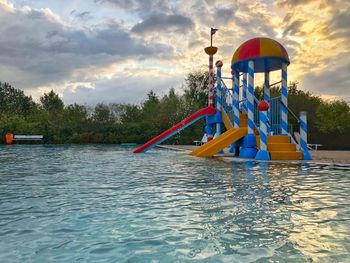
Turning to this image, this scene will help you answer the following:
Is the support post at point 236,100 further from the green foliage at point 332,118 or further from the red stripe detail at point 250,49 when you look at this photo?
the green foliage at point 332,118

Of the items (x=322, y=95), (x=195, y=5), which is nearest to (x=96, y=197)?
(x=195, y=5)

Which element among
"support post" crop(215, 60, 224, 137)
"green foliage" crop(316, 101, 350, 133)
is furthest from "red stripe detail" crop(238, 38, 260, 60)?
"green foliage" crop(316, 101, 350, 133)

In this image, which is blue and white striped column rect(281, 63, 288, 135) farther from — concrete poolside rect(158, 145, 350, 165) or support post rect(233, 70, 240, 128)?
support post rect(233, 70, 240, 128)

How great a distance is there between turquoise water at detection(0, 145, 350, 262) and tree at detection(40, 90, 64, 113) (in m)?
49.7

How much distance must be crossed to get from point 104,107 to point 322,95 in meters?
25.5

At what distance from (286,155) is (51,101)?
159 feet

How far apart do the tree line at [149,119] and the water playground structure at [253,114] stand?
11.5 meters

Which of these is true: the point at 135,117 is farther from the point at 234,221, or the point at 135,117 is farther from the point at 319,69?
the point at 234,221

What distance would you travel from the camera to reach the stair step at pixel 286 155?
464 inches

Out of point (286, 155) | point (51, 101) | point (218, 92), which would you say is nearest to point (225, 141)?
point (286, 155)

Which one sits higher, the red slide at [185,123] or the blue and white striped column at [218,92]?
the blue and white striped column at [218,92]

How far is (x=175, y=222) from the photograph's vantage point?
3627 mm

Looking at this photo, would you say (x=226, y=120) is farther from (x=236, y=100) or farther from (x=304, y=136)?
(x=304, y=136)

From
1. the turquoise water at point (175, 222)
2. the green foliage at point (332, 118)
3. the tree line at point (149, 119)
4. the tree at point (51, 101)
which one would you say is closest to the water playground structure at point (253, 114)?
the turquoise water at point (175, 222)
